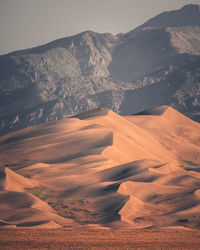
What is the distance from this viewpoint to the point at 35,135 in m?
96.9

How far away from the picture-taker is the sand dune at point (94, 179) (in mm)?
40138

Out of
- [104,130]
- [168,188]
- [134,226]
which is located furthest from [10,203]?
[104,130]

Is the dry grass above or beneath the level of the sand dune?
above

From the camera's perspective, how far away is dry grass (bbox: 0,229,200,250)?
24428mm

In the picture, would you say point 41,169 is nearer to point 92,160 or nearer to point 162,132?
point 92,160

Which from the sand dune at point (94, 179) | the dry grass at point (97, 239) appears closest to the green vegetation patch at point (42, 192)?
the sand dune at point (94, 179)

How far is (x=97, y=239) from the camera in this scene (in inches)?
1051

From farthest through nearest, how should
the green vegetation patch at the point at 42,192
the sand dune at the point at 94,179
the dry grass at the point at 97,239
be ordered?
the green vegetation patch at the point at 42,192 → the sand dune at the point at 94,179 → the dry grass at the point at 97,239

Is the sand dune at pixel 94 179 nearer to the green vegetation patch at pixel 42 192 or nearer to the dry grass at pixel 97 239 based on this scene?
the green vegetation patch at pixel 42 192

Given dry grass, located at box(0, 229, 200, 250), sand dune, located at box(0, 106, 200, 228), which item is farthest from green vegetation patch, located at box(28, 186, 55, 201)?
dry grass, located at box(0, 229, 200, 250)

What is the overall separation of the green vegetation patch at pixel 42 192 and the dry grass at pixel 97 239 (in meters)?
20.7

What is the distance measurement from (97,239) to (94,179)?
99.9ft

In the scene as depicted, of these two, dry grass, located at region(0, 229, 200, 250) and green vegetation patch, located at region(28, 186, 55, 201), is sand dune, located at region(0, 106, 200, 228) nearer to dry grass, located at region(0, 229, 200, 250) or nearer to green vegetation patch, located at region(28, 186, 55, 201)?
green vegetation patch, located at region(28, 186, 55, 201)

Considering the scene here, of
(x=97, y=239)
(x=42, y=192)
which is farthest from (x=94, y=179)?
(x=97, y=239)
